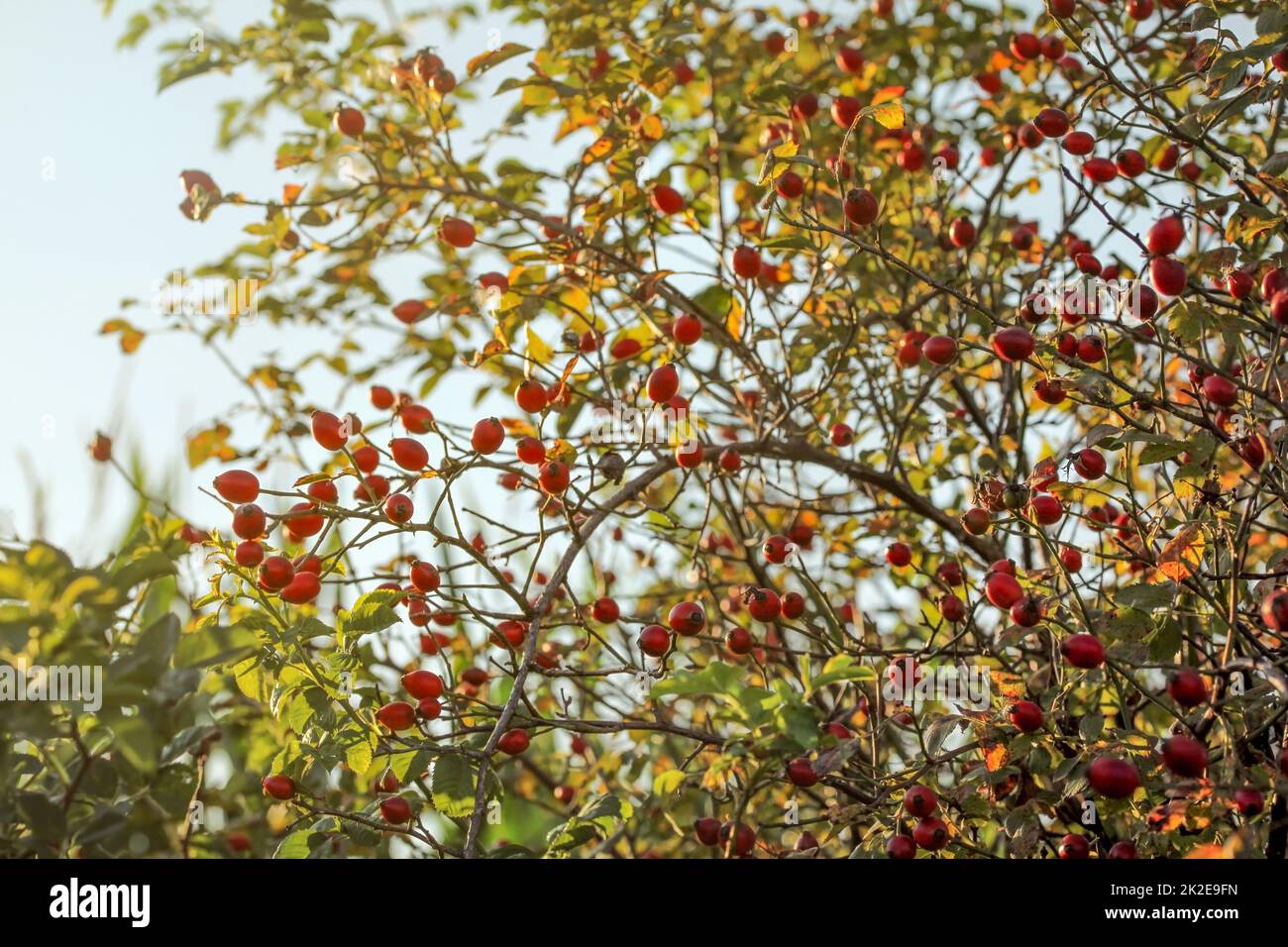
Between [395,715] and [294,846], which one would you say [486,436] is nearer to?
[395,715]

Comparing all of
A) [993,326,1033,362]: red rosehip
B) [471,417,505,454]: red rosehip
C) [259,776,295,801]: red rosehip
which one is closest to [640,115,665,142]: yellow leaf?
[471,417,505,454]: red rosehip

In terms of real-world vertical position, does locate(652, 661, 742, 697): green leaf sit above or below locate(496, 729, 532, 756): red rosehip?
above

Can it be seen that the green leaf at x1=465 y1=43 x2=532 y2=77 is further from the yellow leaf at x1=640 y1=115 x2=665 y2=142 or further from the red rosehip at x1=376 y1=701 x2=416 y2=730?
the red rosehip at x1=376 y1=701 x2=416 y2=730

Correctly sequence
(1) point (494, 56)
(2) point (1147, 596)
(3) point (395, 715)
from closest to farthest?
(2) point (1147, 596), (3) point (395, 715), (1) point (494, 56)

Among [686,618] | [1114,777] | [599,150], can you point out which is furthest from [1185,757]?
[599,150]

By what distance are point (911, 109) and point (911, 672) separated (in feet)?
6.41

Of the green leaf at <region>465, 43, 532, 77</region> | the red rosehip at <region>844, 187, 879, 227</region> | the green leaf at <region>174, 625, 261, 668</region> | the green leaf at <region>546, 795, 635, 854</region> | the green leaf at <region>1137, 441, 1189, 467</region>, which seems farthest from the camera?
the green leaf at <region>465, 43, 532, 77</region>

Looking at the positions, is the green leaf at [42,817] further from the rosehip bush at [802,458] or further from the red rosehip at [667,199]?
the red rosehip at [667,199]

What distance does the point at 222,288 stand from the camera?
117 inches

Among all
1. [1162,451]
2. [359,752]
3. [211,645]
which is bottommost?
[359,752]

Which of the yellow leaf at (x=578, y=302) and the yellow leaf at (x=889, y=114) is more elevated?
the yellow leaf at (x=578, y=302)

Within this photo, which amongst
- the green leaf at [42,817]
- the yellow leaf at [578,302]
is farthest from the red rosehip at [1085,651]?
the green leaf at [42,817]

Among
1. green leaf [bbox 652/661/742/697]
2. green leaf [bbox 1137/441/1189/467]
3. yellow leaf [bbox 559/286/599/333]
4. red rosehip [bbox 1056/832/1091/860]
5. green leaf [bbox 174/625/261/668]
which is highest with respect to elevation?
yellow leaf [bbox 559/286/599/333]
